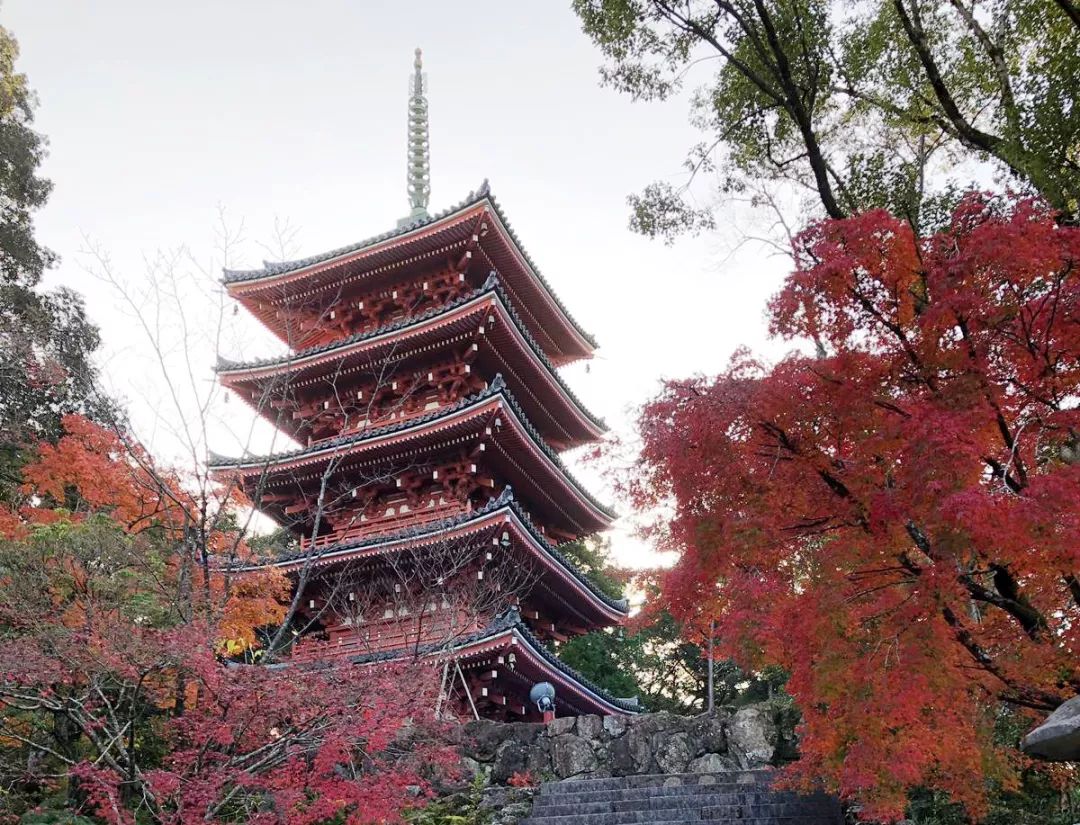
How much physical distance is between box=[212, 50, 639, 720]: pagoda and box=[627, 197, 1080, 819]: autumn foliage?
6.21m

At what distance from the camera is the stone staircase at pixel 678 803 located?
33.7ft

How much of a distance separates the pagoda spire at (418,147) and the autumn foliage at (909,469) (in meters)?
17.5

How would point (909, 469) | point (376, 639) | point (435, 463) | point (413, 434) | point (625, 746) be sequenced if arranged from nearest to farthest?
point (909, 469)
point (625, 746)
point (376, 639)
point (413, 434)
point (435, 463)

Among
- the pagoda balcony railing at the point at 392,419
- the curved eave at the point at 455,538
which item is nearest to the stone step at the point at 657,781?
the curved eave at the point at 455,538

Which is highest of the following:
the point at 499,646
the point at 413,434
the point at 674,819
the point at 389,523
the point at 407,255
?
the point at 407,255

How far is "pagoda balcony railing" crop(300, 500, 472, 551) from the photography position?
14781 millimetres

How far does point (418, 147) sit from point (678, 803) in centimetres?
2091

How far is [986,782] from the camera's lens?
30.4 feet

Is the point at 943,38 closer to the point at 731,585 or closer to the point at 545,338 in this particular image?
the point at 731,585

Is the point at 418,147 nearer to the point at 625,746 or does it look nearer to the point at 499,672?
the point at 499,672

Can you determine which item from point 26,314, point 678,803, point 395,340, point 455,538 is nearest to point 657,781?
point 678,803

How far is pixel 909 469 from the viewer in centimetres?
586

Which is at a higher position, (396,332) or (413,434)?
(396,332)

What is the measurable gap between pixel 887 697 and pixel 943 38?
20.8 feet
